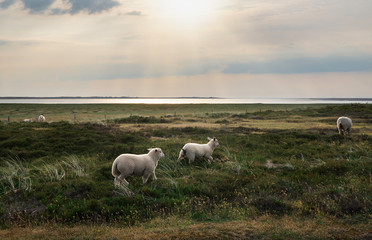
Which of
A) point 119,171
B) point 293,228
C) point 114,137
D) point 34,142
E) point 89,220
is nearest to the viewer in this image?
point 293,228

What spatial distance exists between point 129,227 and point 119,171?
3.37m

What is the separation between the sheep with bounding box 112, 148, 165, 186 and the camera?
455 inches

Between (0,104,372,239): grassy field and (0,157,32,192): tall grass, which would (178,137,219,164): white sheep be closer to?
(0,104,372,239): grassy field

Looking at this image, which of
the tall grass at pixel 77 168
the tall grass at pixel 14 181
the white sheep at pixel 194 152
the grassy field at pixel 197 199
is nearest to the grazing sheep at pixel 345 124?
the grassy field at pixel 197 199

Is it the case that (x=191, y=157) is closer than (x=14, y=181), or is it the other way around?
(x=14, y=181)

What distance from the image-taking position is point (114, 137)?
22922 mm

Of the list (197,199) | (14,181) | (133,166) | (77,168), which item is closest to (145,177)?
(133,166)

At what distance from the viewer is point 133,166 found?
11.7 metres

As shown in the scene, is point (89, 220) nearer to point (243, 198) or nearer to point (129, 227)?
point (129, 227)

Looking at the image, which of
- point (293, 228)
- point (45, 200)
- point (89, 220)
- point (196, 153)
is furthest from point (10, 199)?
point (293, 228)

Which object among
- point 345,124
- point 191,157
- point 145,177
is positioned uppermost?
point 345,124

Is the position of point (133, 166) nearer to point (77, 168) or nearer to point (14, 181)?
point (77, 168)

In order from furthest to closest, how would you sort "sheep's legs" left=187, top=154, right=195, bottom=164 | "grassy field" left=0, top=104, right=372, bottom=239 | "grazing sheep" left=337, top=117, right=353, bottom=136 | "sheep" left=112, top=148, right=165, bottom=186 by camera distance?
"grazing sheep" left=337, top=117, right=353, bottom=136 < "sheep's legs" left=187, top=154, right=195, bottom=164 < "sheep" left=112, top=148, right=165, bottom=186 < "grassy field" left=0, top=104, right=372, bottom=239

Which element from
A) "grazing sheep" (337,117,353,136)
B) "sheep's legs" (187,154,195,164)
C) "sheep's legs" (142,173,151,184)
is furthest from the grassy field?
"grazing sheep" (337,117,353,136)
